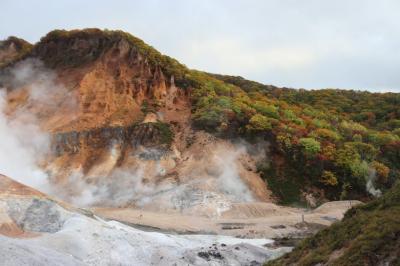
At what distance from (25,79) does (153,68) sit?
1531 cm

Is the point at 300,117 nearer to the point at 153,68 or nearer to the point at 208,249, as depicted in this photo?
the point at 153,68

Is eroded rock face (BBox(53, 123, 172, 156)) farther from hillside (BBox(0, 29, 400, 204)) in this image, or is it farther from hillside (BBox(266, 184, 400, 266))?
hillside (BBox(266, 184, 400, 266))

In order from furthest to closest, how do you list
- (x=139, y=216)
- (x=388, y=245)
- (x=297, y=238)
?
(x=139, y=216) < (x=297, y=238) < (x=388, y=245)

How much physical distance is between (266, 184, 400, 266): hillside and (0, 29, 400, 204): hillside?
30277 mm

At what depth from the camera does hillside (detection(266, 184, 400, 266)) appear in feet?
41.9

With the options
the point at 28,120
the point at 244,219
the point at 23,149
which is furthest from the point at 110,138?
the point at 244,219

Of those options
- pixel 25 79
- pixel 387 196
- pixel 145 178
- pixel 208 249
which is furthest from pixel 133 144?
pixel 387 196

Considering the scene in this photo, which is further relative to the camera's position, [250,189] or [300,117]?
[300,117]

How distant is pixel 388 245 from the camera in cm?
1280

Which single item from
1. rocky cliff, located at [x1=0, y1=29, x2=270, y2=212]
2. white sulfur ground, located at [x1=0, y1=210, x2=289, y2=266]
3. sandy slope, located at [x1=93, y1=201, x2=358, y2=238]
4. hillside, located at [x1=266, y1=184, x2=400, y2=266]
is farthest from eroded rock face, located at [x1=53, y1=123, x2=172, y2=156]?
hillside, located at [x1=266, y1=184, x2=400, y2=266]

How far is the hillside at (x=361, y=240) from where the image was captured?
12766mm

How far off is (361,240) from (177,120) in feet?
137

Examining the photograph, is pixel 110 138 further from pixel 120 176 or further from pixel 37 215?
pixel 37 215

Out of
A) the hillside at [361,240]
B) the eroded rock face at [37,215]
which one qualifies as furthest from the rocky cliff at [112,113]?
the hillside at [361,240]
